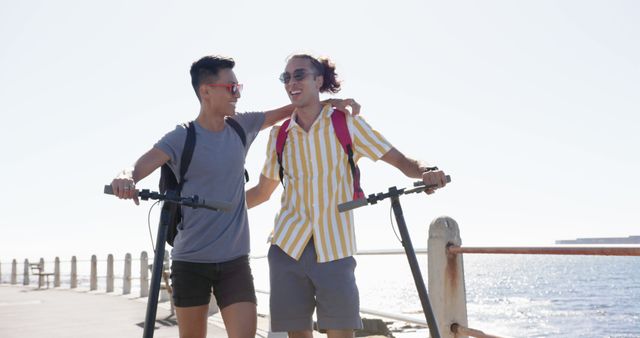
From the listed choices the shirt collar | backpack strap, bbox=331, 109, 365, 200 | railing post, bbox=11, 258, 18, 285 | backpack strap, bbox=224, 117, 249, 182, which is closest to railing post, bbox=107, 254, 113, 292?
railing post, bbox=11, 258, 18, 285

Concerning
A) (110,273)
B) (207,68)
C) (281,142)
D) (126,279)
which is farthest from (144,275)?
(281,142)

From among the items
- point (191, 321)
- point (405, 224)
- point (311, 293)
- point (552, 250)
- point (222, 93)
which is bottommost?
point (191, 321)

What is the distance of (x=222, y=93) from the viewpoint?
3711 mm

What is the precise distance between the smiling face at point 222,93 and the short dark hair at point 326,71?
14.2 inches

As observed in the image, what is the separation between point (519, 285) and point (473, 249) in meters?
166

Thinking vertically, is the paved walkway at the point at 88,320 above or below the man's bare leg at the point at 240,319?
below

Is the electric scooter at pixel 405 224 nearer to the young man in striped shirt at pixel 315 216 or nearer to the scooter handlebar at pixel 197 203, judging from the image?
the young man in striped shirt at pixel 315 216

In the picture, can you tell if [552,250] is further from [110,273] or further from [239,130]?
[110,273]

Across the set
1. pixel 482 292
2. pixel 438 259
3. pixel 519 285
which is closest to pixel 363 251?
pixel 438 259

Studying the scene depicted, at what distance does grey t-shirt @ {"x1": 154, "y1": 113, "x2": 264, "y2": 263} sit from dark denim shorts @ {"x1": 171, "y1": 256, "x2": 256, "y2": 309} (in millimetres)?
39

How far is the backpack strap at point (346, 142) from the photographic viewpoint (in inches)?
135

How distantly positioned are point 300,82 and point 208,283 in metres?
1.13

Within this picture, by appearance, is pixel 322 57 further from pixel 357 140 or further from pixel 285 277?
pixel 285 277

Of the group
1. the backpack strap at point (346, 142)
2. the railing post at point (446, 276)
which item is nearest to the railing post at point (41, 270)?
the railing post at point (446, 276)
